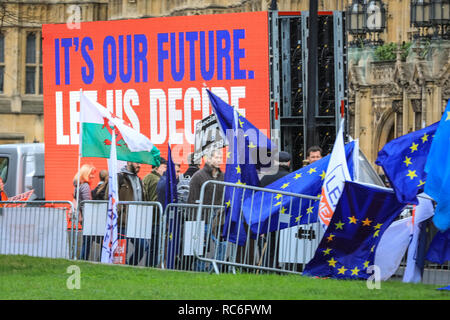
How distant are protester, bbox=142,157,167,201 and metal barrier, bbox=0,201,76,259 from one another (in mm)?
1192

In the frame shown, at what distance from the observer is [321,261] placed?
13.6 meters

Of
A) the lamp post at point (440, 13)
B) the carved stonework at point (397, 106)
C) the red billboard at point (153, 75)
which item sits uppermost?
the lamp post at point (440, 13)

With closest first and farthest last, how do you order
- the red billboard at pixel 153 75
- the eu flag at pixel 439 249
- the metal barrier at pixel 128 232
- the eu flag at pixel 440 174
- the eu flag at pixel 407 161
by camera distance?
the eu flag at pixel 440 174, the eu flag at pixel 439 249, the eu flag at pixel 407 161, the metal barrier at pixel 128 232, the red billboard at pixel 153 75

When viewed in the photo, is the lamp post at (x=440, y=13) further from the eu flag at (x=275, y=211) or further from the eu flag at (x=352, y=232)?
the eu flag at (x=352, y=232)

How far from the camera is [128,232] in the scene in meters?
16.5

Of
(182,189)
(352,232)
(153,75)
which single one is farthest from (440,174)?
(153,75)

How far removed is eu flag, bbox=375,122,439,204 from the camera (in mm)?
13297

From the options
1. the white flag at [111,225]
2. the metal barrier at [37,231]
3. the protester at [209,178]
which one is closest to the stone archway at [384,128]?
the metal barrier at [37,231]

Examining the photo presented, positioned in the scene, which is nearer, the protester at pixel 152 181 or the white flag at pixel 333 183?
the white flag at pixel 333 183

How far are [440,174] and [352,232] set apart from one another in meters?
1.39

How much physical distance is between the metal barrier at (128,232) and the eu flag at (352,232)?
281cm

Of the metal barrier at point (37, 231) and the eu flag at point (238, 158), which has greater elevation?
the eu flag at point (238, 158)

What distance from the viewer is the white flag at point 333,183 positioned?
1380 centimetres
